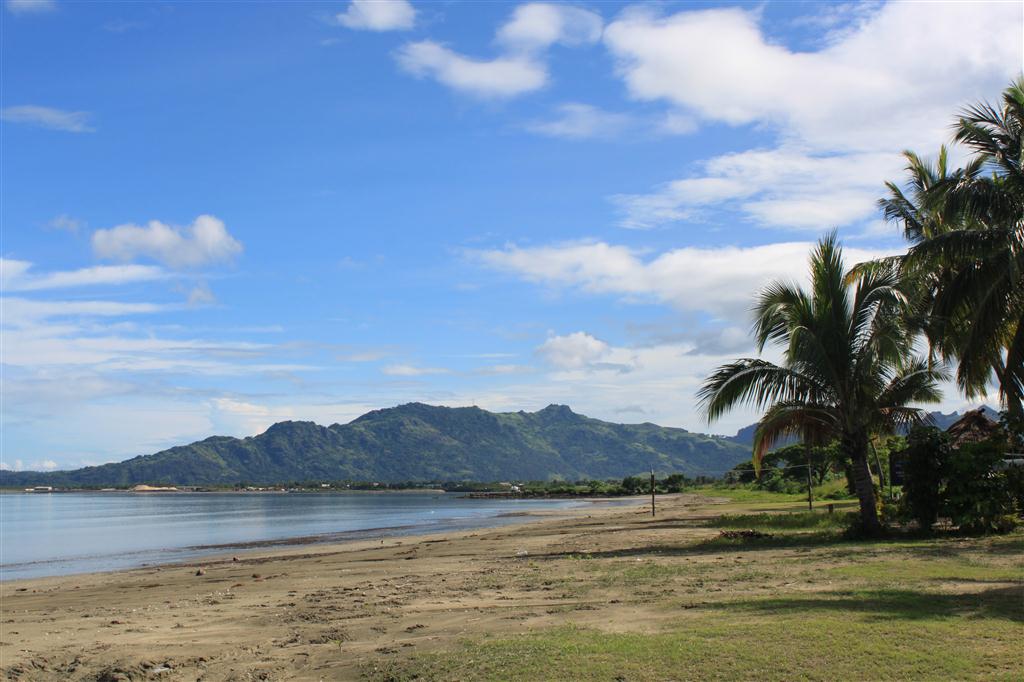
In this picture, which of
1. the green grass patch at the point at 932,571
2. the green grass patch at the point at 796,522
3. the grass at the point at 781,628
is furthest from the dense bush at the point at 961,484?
the green grass patch at the point at 932,571

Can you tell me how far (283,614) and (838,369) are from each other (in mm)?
13828

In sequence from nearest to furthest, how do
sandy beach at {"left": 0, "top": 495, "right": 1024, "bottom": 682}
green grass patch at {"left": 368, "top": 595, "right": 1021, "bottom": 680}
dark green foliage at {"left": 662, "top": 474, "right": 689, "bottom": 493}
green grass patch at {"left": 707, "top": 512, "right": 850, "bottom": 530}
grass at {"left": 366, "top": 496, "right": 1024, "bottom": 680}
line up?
1. green grass patch at {"left": 368, "top": 595, "right": 1021, "bottom": 680}
2. grass at {"left": 366, "top": 496, "right": 1024, "bottom": 680}
3. sandy beach at {"left": 0, "top": 495, "right": 1024, "bottom": 682}
4. green grass patch at {"left": 707, "top": 512, "right": 850, "bottom": 530}
5. dark green foliage at {"left": 662, "top": 474, "right": 689, "bottom": 493}

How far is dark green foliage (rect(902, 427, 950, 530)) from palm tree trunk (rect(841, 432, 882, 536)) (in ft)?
2.63

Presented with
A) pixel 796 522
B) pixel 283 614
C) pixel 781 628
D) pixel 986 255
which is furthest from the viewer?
pixel 796 522

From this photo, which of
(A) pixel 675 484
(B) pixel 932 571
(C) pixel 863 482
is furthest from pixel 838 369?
(A) pixel 675 484

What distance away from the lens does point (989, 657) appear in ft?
22.8

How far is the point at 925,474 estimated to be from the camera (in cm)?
1783

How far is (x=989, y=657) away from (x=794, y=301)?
1377 centimetres

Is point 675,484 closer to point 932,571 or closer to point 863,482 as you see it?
point 863,482

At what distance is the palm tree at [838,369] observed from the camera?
752 inches

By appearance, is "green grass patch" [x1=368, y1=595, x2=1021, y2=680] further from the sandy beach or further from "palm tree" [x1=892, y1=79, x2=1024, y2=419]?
"palm tree" [x1=892, y1=79, x2=1024, y2=419]

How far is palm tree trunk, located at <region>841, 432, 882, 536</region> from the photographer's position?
17984mm

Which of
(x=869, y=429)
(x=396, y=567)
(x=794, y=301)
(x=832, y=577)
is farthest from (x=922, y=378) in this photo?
(x=396, y=567)

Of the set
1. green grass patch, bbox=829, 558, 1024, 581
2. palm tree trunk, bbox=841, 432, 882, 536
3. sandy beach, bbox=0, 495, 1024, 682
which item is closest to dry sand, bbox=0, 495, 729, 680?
sandy beach, bbox=0, 495, 1024, 682
